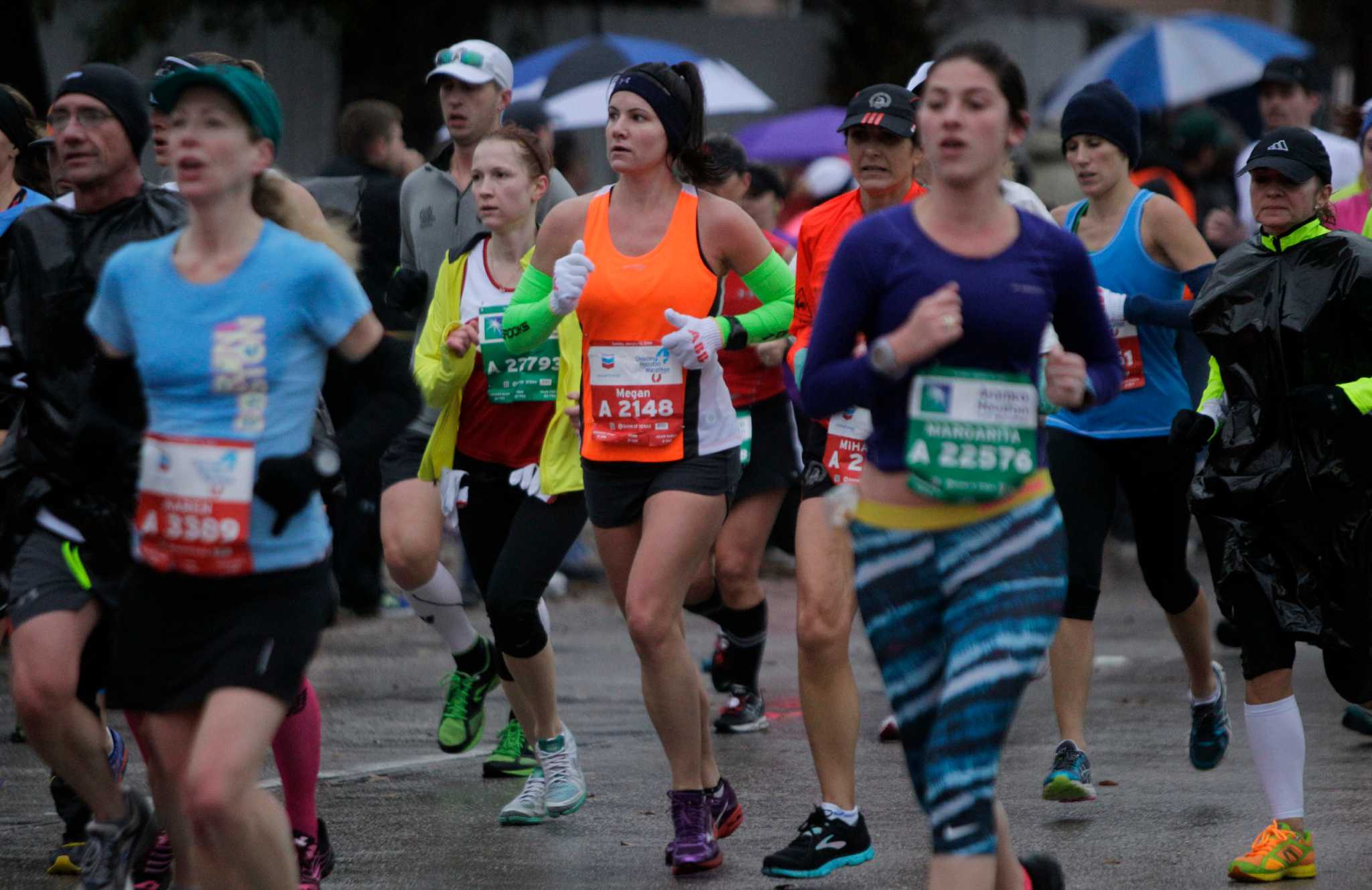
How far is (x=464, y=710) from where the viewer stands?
720 cm

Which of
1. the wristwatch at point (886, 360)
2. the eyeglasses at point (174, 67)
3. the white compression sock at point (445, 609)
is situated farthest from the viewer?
the white compression sock at point (445, 609)

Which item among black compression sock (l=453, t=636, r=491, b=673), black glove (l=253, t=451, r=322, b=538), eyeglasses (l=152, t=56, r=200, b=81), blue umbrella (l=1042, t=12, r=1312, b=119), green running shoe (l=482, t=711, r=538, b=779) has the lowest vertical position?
green running shoe (l=482, t=711, r=538, b=779)

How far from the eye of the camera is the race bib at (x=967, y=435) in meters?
4.21

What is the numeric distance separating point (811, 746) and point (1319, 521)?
165cm

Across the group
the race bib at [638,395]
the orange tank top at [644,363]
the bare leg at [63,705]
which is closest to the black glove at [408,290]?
the orange tank top at [644,363]

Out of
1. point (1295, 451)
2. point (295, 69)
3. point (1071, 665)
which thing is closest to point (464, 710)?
point (1071, 665)

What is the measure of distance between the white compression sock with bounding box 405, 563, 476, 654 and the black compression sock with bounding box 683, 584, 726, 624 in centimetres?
111

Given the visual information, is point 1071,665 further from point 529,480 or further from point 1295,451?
point 529,480

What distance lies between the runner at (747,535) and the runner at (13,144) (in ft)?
8.77

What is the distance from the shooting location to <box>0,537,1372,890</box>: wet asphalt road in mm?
5762

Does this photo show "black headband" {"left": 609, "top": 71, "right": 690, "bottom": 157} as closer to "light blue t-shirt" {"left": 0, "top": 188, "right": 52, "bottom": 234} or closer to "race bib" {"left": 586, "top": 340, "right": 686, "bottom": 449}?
"race bib" {"left": 586, "top": 340, "right": 686, "bottom": 449}

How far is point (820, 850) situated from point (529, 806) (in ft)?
4.00

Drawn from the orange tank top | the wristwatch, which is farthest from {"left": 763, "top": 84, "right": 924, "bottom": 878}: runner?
the wristwatch

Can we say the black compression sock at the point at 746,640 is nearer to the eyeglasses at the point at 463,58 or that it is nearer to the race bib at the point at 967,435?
the eyeglasses at the point at 463,58
